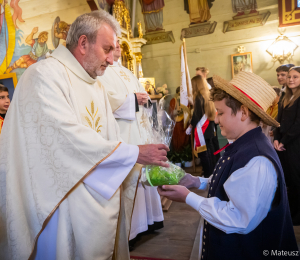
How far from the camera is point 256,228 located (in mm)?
1297

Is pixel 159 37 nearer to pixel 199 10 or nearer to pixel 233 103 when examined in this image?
pixel 199 10

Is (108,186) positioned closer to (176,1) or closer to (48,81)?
(48,81)

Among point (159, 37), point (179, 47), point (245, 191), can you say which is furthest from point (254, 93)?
point (159, 37)

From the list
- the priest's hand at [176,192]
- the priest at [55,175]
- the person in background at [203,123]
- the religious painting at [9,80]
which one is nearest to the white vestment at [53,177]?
the priest at [55,175]

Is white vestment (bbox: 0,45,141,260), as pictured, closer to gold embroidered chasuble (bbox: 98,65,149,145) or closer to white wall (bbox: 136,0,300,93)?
gold embroidered chasuble (bbox: 98,65,149,145)

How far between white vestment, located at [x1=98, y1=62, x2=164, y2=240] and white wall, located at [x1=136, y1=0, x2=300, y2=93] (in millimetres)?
5181

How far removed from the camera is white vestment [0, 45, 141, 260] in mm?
1379

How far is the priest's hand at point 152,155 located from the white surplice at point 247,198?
1.26 feet

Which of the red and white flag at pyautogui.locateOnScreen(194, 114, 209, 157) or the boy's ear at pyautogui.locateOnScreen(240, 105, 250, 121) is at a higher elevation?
the boy's ear at pyautogui.locateOnScreen(240, 105, 250, 121)

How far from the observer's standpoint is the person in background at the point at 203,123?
4.86 meters

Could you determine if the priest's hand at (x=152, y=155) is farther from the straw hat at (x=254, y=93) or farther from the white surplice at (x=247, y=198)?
the straw hat at (x=254, y=93)

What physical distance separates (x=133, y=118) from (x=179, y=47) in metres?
5.20

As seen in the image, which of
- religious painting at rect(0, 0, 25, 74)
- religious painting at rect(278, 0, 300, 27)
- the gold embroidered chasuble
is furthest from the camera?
religious painting at rect(278, 0, 300, 27)

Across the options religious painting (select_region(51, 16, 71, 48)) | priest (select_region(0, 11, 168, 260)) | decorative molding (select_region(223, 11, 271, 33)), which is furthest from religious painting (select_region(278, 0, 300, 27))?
priest (select_region(0, 11, 168, 260))
